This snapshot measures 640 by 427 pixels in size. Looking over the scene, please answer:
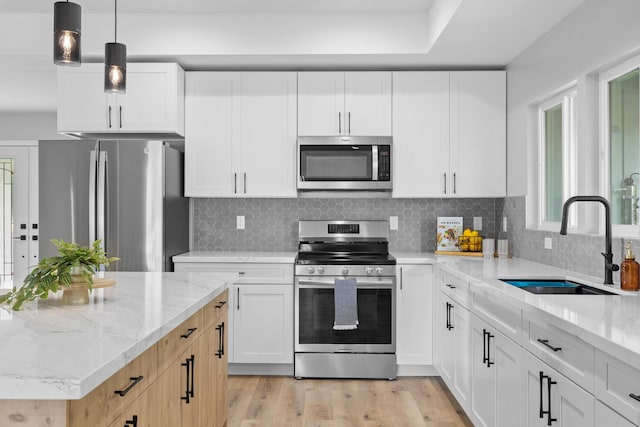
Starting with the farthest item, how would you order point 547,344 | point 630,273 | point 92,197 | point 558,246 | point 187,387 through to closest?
point 92,197 → point 558,246 → point 630,273 → point 187,387 → point 547,344

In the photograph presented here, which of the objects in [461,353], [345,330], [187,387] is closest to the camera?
[187,387]

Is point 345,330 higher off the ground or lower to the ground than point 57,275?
lower

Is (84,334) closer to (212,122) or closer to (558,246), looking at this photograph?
(558,246)

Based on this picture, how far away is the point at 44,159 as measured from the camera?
3842mm

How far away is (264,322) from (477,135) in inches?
87.6

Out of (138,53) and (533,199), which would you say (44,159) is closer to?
(138,53)

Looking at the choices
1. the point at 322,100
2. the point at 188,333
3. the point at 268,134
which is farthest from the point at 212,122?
the point at 188,333

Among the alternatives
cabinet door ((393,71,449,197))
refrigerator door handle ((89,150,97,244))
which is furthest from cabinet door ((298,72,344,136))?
refrigerator door handle ((89,150,97,244))

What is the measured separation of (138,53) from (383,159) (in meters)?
2.01

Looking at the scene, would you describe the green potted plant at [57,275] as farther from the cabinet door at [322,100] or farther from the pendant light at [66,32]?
the cabinet door at [322,100]

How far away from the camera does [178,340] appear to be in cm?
195

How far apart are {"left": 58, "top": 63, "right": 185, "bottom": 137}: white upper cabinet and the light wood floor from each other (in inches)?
81.0

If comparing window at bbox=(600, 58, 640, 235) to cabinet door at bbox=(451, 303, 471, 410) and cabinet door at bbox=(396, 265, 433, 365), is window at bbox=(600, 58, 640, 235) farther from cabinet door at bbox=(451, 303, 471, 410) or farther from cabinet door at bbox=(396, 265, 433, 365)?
cabinet door at bbox=(396, 265, 433, 365)

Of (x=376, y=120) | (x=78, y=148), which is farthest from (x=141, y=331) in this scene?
(x=376, y=120)
